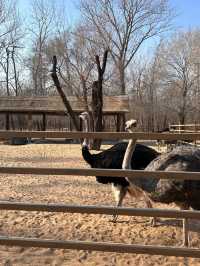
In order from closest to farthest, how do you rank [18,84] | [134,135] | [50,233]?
[134,135] < [50,233] < [18,84]

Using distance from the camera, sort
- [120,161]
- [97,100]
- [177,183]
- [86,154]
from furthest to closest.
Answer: [97,100] < [86,154] < [120,161] < [177,183]

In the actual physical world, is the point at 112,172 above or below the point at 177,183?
above

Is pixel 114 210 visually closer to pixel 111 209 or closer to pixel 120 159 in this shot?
pixel 111 209

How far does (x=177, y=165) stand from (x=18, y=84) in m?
39.5

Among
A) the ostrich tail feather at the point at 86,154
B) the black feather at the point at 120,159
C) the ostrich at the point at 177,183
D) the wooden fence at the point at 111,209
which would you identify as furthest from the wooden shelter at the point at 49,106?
the wooden fence at the point at 111,209

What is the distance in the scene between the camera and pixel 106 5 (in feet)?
105

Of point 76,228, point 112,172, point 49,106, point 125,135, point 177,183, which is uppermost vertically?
point 49,106

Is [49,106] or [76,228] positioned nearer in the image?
[76,228]

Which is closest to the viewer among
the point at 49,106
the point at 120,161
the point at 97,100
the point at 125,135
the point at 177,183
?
the point at 125,135

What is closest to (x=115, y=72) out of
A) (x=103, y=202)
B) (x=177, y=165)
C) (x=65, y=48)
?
(x=65, y=48)

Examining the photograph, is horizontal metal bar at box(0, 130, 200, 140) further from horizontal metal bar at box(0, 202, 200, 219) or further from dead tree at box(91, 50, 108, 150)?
dead tree at box(91, 50, 108, 150)

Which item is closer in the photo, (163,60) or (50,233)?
(50,233)

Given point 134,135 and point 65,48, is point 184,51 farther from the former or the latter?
point 134,135

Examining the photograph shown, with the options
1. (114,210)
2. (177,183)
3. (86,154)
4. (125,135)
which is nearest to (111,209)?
(114,210)
